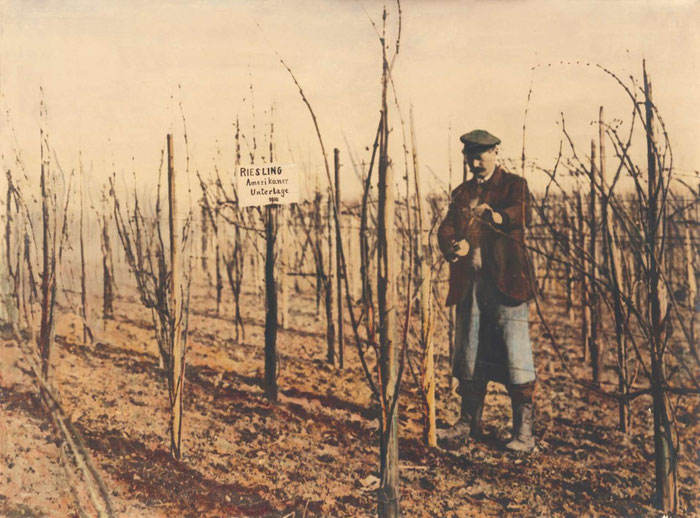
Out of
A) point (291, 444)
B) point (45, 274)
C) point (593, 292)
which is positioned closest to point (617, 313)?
point (593, 292)

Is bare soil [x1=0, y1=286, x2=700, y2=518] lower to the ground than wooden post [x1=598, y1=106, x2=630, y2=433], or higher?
lower

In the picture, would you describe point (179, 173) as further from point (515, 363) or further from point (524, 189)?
point (515, 363)

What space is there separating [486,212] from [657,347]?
979mm

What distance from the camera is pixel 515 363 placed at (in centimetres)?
288

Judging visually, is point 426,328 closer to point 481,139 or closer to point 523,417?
point 523,417

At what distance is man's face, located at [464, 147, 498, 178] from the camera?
9.54ft

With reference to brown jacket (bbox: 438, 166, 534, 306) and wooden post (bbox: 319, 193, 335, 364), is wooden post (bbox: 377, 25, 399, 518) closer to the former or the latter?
brown jacket (bbox: 438, 166, 534, 306)

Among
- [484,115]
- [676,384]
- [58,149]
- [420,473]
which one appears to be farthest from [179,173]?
[676,384]

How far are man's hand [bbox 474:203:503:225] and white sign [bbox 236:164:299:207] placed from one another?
928 millimetres

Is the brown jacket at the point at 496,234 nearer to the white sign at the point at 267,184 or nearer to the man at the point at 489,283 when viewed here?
the man at the point at 489,283

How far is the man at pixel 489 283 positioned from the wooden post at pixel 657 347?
21.4 inches

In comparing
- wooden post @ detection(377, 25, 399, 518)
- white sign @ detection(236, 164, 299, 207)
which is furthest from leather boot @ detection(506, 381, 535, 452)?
white sign @ detection(236, 164, 299, 207)

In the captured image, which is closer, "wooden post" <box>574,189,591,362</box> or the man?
the man

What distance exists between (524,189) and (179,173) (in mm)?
1782
